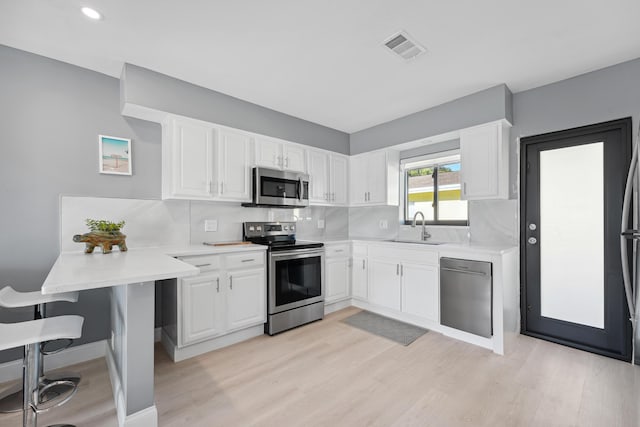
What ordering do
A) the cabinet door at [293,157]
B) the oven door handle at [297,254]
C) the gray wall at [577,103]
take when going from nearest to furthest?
the gray wall at [577,103] < the oven door handle at [297,254] < the cabinet door at [293,157]

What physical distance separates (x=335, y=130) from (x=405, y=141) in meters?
1.11

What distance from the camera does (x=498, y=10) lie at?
6.02ft

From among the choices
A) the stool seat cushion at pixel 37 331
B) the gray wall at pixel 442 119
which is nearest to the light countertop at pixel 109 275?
the stool seat cushion at pixel 37 331

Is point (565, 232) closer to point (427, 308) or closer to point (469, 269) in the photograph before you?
point (469, 269)

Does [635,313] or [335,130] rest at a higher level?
[335,130]

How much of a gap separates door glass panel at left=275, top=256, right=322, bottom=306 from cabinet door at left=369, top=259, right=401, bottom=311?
0.69m

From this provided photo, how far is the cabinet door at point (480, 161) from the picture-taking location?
289 centimetres

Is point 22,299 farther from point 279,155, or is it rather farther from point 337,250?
point 337,250

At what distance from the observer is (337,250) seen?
366 centimetres

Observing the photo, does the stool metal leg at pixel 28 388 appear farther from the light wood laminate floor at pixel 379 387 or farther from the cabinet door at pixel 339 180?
the cabinet door at pixel 339 180

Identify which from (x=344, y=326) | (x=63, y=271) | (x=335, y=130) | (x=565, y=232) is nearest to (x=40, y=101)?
(x=63, y=271)

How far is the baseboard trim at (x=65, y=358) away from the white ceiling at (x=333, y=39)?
8.01ft

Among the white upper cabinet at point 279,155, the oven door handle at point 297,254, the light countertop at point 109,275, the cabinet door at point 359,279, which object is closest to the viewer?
the light countertop at point 109,275

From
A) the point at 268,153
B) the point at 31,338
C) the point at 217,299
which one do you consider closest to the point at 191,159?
the point at 268,153
